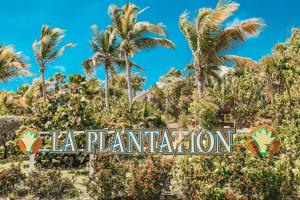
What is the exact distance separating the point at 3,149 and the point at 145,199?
1206 centimetres

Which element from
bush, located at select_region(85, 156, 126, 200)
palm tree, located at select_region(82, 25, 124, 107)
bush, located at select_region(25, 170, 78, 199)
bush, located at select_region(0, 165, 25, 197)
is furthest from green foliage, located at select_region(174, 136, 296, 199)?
palm tree, located at select_region(82, 25, 124, 107)

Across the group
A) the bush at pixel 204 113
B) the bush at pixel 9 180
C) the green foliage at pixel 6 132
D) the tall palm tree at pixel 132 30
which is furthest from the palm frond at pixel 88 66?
the bush at pixel 9 180

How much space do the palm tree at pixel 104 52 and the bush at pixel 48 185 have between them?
19.6 meters

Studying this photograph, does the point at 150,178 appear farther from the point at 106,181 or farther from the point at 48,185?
the point at 48,185

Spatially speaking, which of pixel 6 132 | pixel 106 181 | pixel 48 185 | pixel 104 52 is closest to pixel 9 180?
pixel 48 185

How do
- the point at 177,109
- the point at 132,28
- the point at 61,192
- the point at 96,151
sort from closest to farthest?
the point at 61,192 < the point at 96,151 < the point at 132,28 < the point at 177,109

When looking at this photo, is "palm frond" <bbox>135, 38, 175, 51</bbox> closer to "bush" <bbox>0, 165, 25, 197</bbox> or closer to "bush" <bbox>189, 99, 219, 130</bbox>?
"bush" <bbox>189, 99, 219, 130</bbox>

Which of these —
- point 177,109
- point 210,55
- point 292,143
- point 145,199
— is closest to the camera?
point 145,199

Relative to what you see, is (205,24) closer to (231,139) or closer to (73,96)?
(73,96)

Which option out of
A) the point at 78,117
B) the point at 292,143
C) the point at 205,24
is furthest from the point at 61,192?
the point at 205,24

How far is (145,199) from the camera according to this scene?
6957 mm

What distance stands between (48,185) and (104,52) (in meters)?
21.0

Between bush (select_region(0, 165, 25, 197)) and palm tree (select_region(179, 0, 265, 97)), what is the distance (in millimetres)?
11465

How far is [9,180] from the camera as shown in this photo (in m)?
8.23
